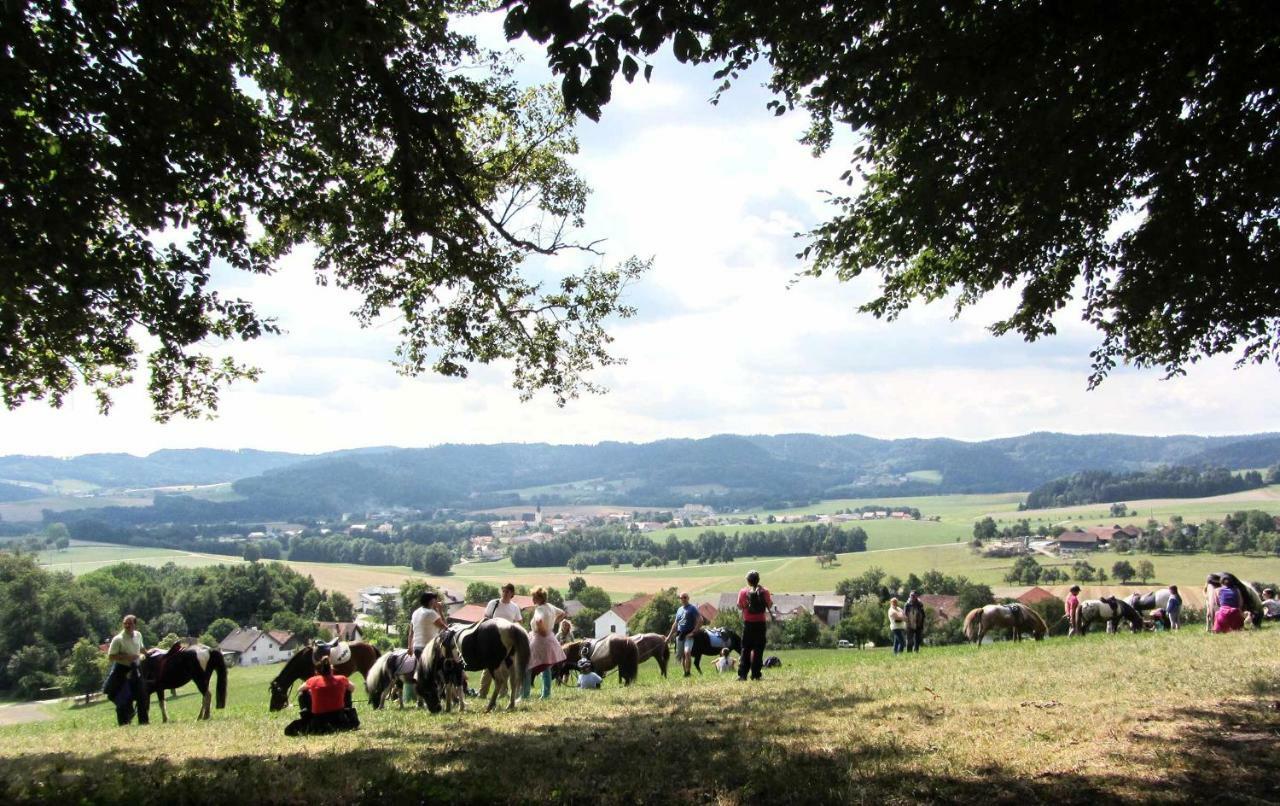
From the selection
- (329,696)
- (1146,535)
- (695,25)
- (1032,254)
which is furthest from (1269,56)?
(1146,535)

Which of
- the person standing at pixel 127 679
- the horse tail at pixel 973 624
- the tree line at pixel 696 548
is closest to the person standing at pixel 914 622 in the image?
the horse tail at pixel 973 624

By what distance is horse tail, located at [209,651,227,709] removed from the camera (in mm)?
15541

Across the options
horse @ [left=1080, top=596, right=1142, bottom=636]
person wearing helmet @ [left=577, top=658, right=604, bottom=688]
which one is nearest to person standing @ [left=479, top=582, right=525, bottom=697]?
person wearing helmet @ [left=577, top=658, right=604, bottom=688]

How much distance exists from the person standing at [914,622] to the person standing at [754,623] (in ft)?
26.7

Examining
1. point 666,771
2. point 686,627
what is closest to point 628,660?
point 686,627

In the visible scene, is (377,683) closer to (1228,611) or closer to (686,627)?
(686,627)

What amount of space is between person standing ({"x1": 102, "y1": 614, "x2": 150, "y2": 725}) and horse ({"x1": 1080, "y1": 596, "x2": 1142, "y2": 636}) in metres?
23.1

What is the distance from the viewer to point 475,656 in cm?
1156

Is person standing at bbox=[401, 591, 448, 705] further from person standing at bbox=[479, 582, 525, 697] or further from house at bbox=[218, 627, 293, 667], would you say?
house at bbox=[218, 627, 293, 667]

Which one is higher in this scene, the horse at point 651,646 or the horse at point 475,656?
the horse at point 475,656

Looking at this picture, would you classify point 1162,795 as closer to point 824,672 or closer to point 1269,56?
point 1269,56

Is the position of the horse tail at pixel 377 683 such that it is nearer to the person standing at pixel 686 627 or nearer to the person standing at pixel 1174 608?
the person standing at pixel 686 627

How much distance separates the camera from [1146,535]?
3698 inches

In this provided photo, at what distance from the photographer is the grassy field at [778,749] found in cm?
578
